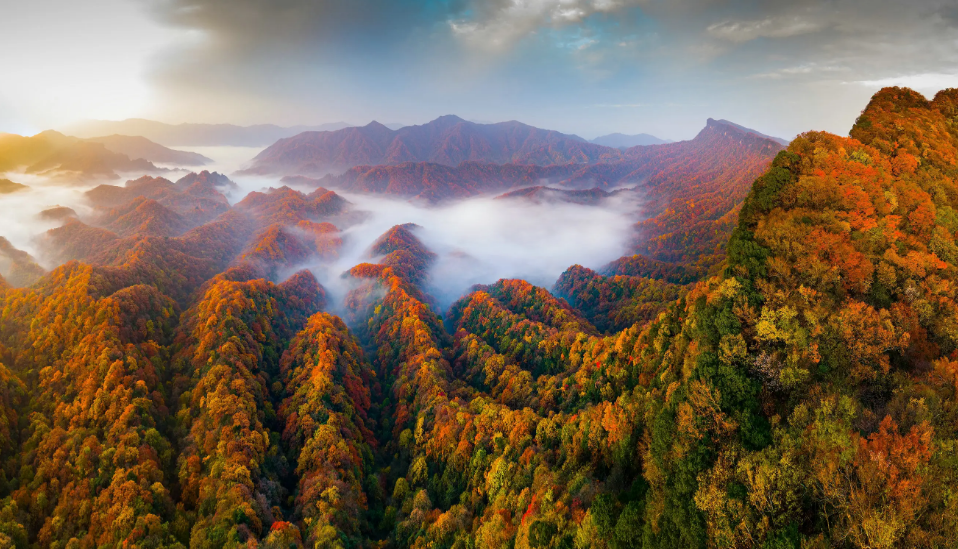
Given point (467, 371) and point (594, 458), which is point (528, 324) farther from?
point (594, 458)

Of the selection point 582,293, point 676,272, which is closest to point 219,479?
point 582,293

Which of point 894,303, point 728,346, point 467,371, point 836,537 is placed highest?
point 894,303

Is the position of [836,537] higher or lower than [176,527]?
higher

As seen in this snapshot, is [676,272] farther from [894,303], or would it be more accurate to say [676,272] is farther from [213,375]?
[213,375]

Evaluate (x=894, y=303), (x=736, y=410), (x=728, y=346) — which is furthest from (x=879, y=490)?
(x=894, y=303)

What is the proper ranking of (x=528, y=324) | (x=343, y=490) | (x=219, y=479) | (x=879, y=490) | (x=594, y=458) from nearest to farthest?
1. (x=879, y=490)
2. (x=594, y=458)
3. (x=219, y=479)
4. (x=343, y=490)
5. (x=528, y=324)

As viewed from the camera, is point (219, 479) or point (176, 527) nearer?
point (176, 527)

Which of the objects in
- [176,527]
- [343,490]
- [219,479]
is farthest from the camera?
[343,490]
